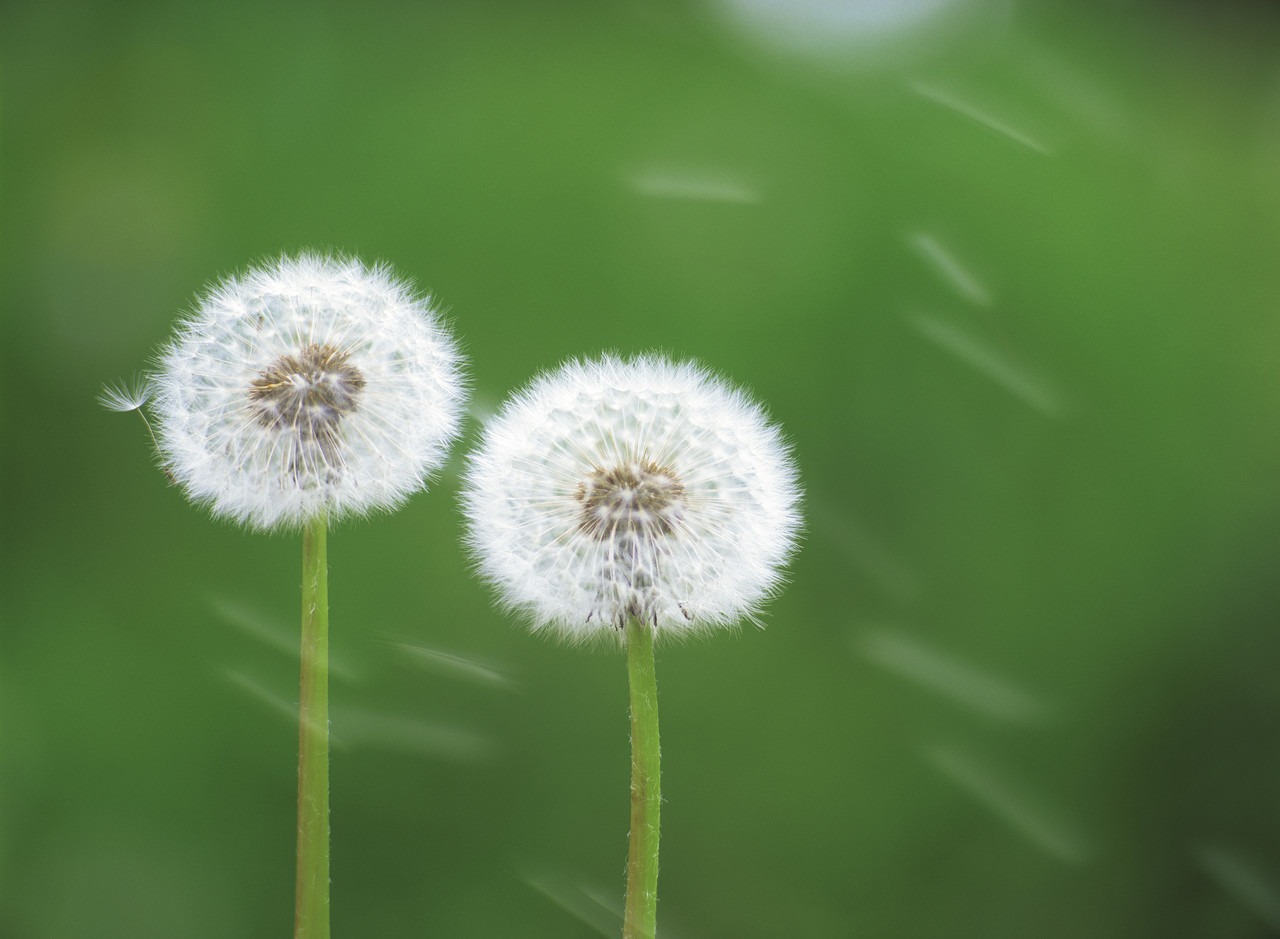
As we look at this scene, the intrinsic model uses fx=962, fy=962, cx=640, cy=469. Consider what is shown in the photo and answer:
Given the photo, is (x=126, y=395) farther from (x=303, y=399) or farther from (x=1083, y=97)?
(x=1083, y=97)

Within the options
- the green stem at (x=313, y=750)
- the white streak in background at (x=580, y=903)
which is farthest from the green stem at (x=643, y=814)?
the white streak in background at (x=580, y=903)

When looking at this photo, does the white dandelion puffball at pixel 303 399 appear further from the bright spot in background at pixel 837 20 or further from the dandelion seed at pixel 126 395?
the bright spot in background at pixel 837 20

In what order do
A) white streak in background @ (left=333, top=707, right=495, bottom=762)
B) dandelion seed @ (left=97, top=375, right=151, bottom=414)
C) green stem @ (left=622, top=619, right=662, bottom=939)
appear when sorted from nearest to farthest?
green stem @ (left=622, top=619, right=662, bottom=939), dandelion seed @ (left=97, top=375, right=151, bottom=414), white streak in background @ (left=333, top=707, right=495, bottom=762)

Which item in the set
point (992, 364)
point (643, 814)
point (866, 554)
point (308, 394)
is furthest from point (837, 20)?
point (643, 814)

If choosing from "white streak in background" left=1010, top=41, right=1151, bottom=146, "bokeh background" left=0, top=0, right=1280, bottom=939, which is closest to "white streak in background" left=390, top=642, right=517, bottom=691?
"bokeh background" left=0, top=0, right=1280, bottom=939

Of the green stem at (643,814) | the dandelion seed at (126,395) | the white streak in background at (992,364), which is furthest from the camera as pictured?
the white streak in background at (992,364)

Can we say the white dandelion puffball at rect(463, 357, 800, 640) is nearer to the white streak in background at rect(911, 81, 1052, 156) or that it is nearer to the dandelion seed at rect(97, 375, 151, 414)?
the dandelion seed at rect(97, 375, 151, 414)
